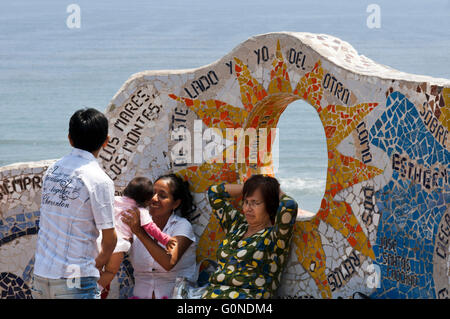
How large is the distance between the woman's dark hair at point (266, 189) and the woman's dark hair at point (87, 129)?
1.62 m

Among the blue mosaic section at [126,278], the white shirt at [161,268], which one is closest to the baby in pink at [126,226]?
the white shirt at [161,268]

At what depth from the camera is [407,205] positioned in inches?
224

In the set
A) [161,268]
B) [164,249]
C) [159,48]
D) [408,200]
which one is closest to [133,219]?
[164,249]

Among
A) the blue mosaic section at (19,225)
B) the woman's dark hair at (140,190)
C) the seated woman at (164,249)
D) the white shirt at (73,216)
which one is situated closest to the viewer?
the white shirt at (73,216)

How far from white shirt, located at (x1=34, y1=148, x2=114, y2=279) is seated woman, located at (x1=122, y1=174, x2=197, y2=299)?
178cm

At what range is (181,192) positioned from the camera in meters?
6.93

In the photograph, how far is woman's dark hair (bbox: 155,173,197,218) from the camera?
688 cm

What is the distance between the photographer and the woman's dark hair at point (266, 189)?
630 centimetres

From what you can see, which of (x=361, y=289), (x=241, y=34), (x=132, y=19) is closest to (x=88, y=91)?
(x=241, y=34)

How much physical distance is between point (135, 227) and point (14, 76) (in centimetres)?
2188

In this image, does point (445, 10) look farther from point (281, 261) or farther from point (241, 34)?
point (281, 261)
